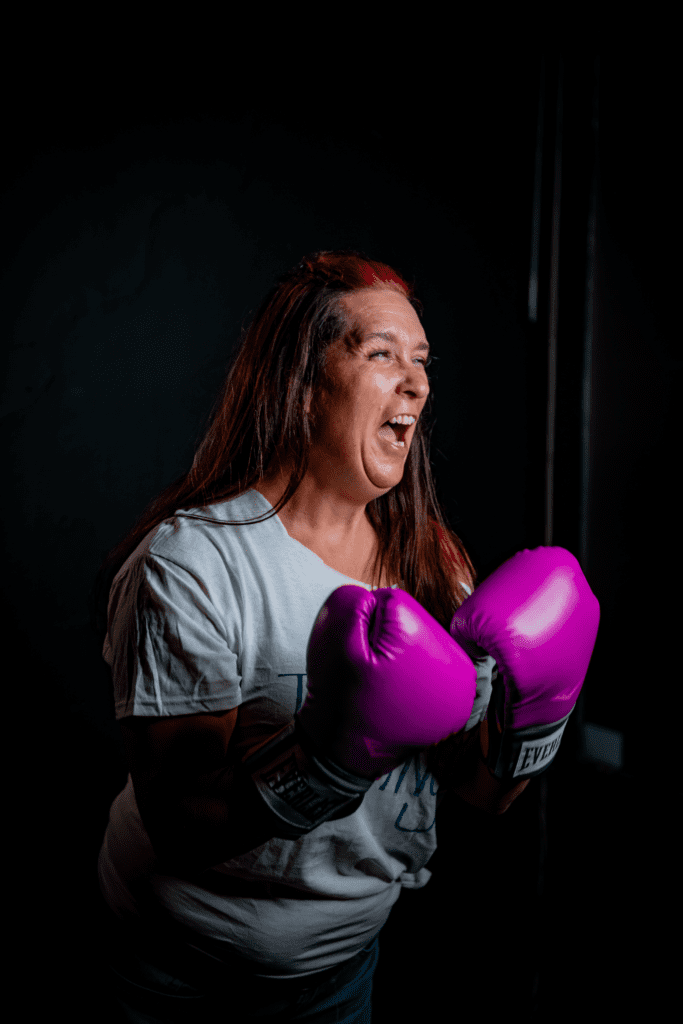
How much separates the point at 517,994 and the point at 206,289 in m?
1.73

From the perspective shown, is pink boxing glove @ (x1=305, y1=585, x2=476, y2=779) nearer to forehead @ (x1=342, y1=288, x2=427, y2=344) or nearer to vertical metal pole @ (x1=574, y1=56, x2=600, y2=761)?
forehead @ (x1=342, y1=288, x2=427, y2=344)

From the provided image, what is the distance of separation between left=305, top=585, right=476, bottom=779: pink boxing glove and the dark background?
303 mm

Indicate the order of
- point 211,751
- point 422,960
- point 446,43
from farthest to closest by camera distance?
point 422,960 → point 446,43 → point 211,751

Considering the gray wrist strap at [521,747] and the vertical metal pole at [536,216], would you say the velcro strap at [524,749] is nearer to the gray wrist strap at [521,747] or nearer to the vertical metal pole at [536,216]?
the gray wrist strap at [521,747]

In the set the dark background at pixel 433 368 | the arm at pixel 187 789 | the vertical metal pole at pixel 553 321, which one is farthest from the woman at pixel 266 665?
the vertical metal pole at pixel 553 321

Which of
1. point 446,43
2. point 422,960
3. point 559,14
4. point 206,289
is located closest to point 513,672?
point 206,289

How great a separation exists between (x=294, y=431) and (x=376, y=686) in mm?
355

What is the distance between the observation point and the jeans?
2.79ft

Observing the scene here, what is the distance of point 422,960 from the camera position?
1441mm

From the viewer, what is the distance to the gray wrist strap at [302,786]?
2.14ft

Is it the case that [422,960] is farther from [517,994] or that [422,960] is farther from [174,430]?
[174,430]

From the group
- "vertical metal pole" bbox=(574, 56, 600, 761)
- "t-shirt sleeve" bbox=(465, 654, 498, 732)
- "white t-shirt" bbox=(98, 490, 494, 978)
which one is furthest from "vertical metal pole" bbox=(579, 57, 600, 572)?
"white t-shirt" bbox=(98, 490, 494, 978)

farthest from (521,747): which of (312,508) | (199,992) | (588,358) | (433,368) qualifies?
(588,358)

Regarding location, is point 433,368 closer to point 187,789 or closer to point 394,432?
point 394,432
